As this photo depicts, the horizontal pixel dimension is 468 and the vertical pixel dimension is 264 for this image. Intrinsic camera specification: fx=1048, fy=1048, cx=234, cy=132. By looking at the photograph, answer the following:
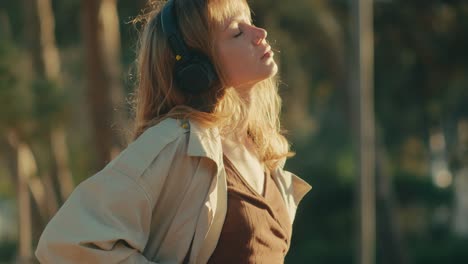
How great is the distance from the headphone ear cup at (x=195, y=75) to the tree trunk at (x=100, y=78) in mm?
8047

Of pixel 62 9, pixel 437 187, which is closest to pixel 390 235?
pixel 437 187

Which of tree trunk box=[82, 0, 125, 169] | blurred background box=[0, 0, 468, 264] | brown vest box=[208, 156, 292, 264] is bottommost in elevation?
blurred background box=[0, 0, 468, 264]

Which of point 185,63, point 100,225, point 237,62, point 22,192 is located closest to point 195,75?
point 185,63

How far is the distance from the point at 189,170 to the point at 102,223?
28 cm

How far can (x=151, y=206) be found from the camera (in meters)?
2.63

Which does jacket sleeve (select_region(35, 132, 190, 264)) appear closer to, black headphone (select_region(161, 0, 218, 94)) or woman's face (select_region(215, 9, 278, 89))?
black headphone (select_region(161, 0, 218, 94))

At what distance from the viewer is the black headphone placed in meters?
2.79

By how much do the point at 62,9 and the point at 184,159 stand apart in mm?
16660

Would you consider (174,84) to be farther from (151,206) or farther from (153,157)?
(151,206)

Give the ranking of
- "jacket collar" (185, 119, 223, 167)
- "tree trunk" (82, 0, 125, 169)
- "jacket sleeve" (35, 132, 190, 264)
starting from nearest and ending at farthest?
"jacket sleeve" (35, 132, 190, 264) → "jacket collar" (185, 119, 223, 167) → "tree trunk" (82, 0, 125, 169)

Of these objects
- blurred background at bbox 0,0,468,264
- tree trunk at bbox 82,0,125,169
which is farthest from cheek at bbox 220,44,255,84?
blurred background at bbox 0,0,468,264

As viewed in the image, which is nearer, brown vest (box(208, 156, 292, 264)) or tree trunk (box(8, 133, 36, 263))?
brown vest (box(208, 156, 292, 264))

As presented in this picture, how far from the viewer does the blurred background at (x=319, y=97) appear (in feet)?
38.5

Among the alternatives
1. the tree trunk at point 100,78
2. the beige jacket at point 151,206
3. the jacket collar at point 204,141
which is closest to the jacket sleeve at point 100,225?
the beige jacket at point 151,206
